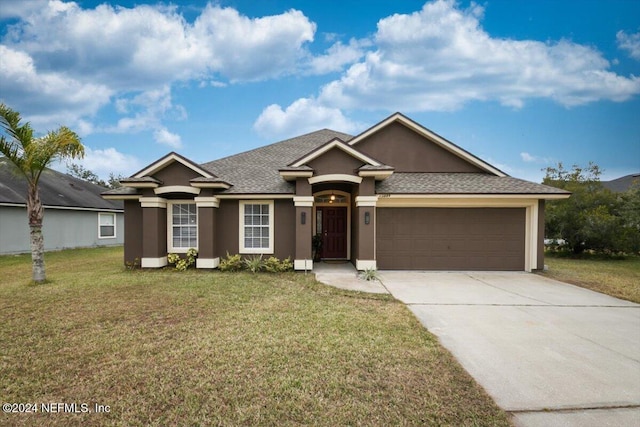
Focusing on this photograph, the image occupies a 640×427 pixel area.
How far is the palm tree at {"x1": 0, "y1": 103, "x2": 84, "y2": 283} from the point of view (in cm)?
779

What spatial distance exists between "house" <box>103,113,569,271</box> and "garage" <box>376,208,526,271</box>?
0.12 feet

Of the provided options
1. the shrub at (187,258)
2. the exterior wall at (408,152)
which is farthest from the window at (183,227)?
the exterior wall at (408,152)

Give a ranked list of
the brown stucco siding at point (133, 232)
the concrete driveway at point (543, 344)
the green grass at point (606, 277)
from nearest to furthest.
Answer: the concrete driveway at point (543, 344)
the green grass at point (606, 277)
the brown stucco siding at point (133, 232)

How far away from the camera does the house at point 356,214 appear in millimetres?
10117

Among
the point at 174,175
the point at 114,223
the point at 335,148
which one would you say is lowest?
the point at 114,223

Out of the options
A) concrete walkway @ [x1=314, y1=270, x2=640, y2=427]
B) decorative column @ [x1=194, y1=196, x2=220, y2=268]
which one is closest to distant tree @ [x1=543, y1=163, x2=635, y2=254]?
concrete walkway @ [x1=314, y1=270, x2=640, y2=427]

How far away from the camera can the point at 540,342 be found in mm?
4508

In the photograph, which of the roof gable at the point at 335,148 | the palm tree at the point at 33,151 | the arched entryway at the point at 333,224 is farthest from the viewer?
the arched entryway at the point at 333,224

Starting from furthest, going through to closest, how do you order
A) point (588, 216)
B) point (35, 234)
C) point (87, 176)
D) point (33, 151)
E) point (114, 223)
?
point (87, 176) → point (114, 223) → point (588, 216) → point (35, 234) → point (33, 151)

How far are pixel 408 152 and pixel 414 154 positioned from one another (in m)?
0.27

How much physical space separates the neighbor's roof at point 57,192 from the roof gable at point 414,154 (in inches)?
580

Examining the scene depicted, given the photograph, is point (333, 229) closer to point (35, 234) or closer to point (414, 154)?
point (414, 154)

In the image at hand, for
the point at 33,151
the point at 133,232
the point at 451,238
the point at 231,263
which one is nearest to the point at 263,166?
the point at 231,263

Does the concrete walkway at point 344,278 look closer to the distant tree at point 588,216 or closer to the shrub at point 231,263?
the shrub at point 231,263
